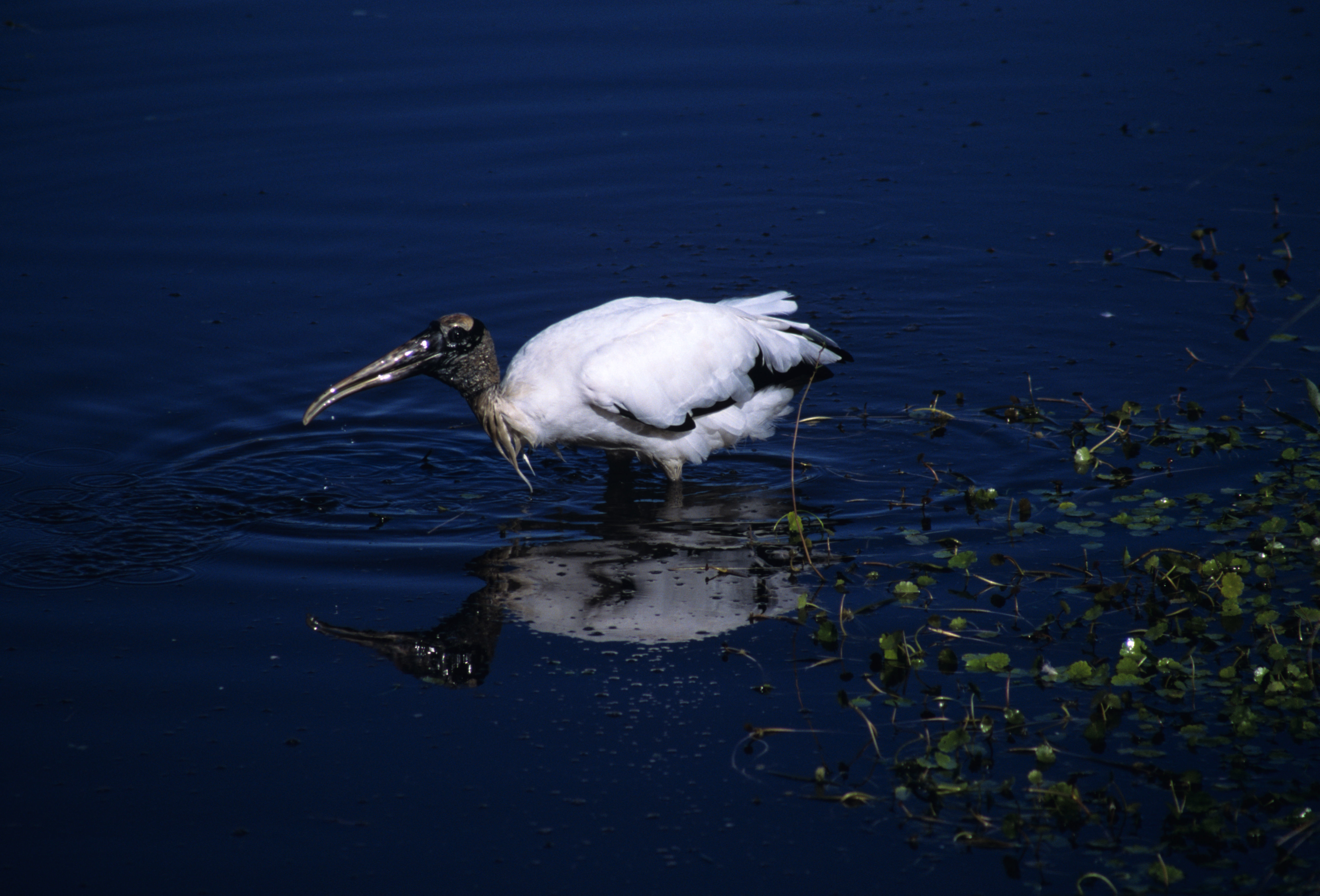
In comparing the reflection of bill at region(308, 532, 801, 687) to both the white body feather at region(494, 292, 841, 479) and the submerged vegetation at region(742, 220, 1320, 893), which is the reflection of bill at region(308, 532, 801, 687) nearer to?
the submerged vegetation at region(742, 220, 1320, 893)

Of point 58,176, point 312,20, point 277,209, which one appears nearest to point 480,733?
point 277,209

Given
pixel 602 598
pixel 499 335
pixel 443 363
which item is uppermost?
pixel 443 363

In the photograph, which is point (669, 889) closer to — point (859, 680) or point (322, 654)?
point (859, 680)

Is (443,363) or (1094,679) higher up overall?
(443,363)

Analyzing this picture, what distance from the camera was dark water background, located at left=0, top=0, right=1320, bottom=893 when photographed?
3.78m

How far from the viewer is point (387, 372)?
5.61 m

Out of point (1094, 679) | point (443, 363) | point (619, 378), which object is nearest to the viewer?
point (1094, 679)

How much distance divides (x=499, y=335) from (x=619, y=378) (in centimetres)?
191

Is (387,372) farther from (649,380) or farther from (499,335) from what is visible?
(499,335)

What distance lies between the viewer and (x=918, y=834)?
3494 millimetres

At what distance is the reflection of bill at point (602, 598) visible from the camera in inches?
181

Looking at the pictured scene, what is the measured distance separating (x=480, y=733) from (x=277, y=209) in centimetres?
557

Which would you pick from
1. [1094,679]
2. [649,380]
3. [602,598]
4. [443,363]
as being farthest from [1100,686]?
[443,363]

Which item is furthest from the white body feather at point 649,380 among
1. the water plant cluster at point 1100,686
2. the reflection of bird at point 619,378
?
the water plant cluster at point 1100,686
